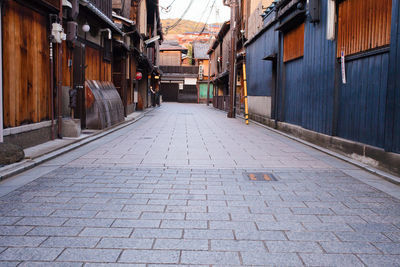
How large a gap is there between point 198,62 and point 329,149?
52330mm

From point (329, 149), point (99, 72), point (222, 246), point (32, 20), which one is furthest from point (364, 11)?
point (99, 72)

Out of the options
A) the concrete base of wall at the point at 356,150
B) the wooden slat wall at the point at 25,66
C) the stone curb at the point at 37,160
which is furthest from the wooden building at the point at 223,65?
the wooden slat wall at the point at 25,66

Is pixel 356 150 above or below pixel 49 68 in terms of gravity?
below

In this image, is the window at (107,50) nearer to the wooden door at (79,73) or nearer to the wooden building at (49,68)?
the wooden building at (49,68)

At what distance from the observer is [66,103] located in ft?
38.8

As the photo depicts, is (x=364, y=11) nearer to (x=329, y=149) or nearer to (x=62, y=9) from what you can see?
(x=329, y=149)

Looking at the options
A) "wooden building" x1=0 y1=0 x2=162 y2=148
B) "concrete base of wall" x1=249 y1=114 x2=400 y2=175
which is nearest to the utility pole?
"wooden building" x1=0 y1=0 x2=162 y2=148

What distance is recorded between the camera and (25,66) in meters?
8.62

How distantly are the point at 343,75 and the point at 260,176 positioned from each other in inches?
153

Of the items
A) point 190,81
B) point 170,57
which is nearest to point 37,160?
point 190,81

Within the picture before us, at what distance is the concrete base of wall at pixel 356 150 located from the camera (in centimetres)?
682

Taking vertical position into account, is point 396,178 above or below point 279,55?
below

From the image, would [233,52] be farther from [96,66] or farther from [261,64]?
[96,66]

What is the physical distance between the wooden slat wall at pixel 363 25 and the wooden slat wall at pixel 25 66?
7.62m
